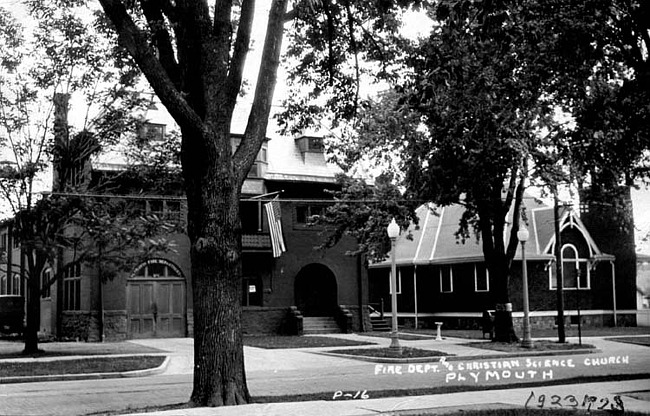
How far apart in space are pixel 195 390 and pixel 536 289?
32.6 meters

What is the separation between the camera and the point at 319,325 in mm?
40094

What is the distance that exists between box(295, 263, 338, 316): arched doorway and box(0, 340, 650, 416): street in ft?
52.0

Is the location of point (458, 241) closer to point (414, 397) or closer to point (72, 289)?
point (72, 289)

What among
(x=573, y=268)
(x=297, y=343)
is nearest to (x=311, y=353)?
(x=297, y=343)

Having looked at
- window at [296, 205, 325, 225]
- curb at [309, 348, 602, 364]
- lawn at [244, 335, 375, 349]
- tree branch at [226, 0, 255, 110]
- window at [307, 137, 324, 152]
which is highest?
window at [307, 137, 324, 152]

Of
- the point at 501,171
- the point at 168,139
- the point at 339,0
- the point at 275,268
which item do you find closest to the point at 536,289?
the point at 275,268

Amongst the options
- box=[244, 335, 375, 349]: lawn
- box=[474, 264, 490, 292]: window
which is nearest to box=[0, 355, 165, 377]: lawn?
box=[244, 335, 375, 349]: lawn

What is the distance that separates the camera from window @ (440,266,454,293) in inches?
1777

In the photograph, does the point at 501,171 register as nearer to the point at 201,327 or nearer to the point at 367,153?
the point at 367,153

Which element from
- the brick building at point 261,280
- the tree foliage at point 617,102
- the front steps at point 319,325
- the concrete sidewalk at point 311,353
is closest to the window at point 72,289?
the brick building at point 261,280

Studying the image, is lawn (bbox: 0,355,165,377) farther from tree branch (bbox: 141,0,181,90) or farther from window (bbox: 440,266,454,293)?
window (bbox: 440,266,454,293)

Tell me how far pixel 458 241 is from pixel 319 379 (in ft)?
77.3

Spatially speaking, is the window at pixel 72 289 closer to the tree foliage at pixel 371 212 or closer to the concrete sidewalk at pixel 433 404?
the tree foliage at pixel 371 212

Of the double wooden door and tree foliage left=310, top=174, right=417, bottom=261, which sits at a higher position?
tree foliage left=310, top=174, right=417, bottom=261
